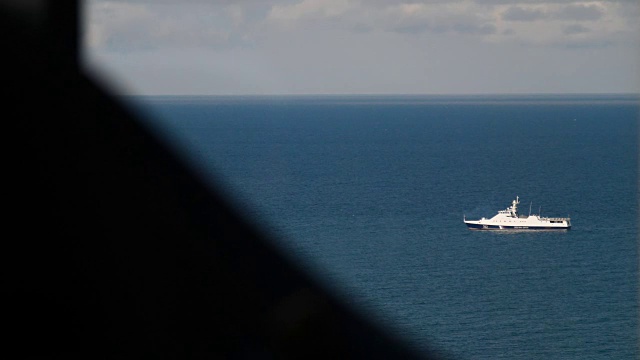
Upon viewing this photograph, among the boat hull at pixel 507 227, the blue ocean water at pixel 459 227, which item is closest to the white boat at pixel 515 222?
the boat hull at pixel 507 227

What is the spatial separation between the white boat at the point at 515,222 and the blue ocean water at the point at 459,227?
0.31m

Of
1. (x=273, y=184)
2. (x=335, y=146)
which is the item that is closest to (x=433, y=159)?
(x=335, y=146)

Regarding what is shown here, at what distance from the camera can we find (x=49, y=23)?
461 millimetres

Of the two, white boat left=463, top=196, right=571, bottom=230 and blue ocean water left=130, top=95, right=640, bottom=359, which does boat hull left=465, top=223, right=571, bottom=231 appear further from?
blue ocean water left=130, top=95, right=640, bottom=359

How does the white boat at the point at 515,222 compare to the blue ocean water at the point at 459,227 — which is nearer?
the blue ocean water at the point at 459,227

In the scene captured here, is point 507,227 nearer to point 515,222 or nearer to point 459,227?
point 515,222

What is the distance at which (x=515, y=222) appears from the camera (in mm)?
23812

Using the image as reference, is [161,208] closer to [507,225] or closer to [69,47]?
[69,47]

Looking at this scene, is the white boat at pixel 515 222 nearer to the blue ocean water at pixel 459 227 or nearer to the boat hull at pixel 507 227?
the boat hull at pixel 507 227

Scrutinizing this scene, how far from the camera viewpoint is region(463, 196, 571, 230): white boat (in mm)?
23078

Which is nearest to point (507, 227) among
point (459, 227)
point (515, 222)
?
point (515, 222)

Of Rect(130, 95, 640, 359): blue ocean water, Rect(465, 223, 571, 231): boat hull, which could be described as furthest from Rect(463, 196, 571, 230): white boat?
Rect(130, 95, 640, 359): blue ocean water

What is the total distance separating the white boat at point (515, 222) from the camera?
23.1 m

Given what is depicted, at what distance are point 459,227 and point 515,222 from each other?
1.62 m
